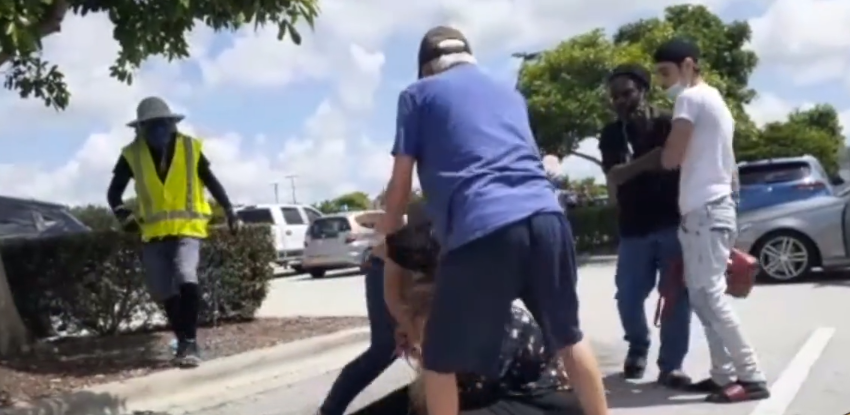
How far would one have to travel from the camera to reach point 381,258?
5.07 m

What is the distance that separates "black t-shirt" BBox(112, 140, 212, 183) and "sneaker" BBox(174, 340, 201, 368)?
1.03m

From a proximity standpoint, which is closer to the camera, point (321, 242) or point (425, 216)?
point (425, 216)

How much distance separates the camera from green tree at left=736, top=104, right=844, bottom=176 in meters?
47.1

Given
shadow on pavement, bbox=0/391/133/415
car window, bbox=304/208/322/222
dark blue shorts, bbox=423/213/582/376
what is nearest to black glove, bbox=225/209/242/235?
shadow on pavement, bbox=0/391/133/415

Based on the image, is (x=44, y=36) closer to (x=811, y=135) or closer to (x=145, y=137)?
(x=145, y=137)

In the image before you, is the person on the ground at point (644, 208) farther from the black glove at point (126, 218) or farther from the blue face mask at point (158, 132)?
the black glove at point (126, 218)

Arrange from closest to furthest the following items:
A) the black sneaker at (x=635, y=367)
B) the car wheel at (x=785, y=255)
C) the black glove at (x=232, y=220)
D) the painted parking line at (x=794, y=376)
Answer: the painted parking line at (x=794, y=376), the black sneaker at (x=635, y=367), the black glove at (x=232, y=220), the car wheel at (x=785, y=255)

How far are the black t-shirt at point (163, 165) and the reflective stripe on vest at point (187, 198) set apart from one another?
0.21 ft

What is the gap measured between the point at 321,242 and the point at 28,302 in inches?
691

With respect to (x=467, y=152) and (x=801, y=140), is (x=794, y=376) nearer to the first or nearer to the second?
(x=467, y=152)

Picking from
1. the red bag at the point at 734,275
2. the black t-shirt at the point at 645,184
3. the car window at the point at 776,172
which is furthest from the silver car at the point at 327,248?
the red bag at the point at 734,275

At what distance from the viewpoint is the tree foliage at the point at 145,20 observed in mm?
5945

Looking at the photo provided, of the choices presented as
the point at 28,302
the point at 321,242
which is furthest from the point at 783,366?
the point at 321,242

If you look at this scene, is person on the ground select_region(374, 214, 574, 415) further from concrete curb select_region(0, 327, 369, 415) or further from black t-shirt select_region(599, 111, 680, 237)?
concrete curb select_region(0, 327, 369, 415)
